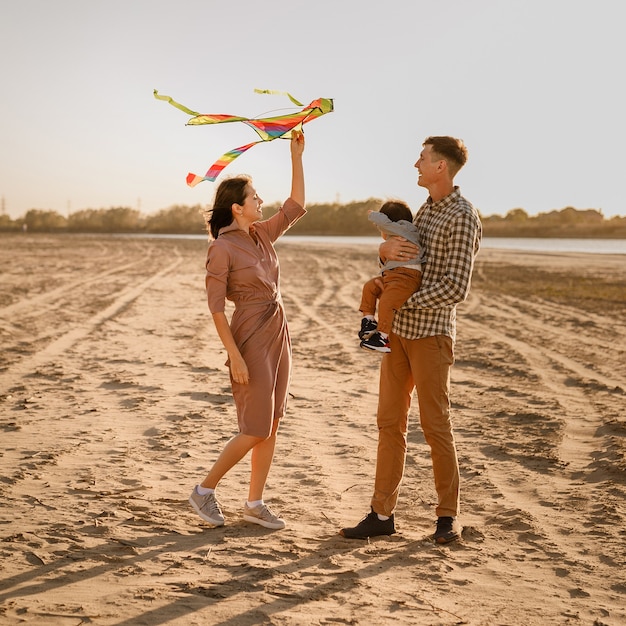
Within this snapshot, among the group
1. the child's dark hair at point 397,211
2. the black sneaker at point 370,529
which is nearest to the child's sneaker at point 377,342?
the child's dark hair at point 397,211

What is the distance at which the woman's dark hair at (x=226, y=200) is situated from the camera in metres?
4.01

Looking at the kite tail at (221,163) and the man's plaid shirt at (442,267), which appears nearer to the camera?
the man's plaid shirt at (442,267)

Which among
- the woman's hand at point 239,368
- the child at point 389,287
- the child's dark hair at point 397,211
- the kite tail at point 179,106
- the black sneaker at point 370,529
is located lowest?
the black sneaker at point 370,529

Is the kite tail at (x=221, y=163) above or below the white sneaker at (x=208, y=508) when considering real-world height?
above

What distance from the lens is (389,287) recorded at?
12.5 feet

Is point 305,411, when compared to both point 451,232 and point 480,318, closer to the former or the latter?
point 451,232

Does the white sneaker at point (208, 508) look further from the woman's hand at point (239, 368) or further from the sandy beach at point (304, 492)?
the woman's hand at point (239, 368)

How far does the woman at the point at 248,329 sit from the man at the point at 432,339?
23.1 inches

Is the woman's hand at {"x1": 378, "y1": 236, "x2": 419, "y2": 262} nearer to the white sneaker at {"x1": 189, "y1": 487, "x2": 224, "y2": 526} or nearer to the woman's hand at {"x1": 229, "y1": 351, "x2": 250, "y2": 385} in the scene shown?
the woman's hand at {"x1": 229, "y1": 351, "x2": 250, "y2": 385}

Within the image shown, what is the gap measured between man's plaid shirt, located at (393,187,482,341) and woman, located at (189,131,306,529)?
710 millimetres

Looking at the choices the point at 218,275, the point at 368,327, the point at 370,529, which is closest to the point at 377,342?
the point at 368,327

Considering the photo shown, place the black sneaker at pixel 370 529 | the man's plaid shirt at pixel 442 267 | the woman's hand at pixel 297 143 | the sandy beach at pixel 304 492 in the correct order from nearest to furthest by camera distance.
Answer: the sandy beach at pixel 304 492
the man's plaid shirt at pixel 442 267
the black sneaker at pixel 370 529
the woman's hand at pixel 297 143

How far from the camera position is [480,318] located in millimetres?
13023

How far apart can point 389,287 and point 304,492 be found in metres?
1.63
